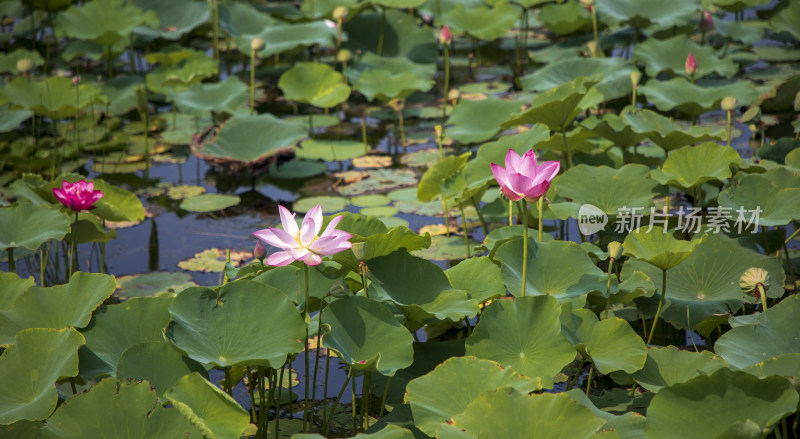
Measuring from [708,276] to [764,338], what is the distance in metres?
0.41

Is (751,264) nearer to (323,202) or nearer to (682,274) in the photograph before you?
(682,274)

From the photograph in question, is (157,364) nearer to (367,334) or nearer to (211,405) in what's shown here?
(211,405)

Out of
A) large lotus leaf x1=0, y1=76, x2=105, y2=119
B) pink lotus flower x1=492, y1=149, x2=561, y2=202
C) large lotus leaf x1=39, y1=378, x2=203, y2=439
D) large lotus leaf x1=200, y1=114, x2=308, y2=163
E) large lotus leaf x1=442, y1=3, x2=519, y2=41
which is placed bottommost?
large lotus leaf x1=200, y1=114, x2=308, y2=163

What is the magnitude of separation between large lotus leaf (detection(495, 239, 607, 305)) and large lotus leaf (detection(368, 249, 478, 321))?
166mm

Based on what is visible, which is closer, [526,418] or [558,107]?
[526,418]

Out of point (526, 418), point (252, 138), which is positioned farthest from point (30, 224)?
point (526, 418)

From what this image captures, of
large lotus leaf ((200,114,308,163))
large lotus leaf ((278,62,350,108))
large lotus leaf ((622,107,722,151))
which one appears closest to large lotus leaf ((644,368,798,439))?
large lotus leaf ((622,107,722,151))

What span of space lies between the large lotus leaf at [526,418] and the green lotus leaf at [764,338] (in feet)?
1.72

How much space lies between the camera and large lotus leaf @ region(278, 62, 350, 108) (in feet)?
13.4

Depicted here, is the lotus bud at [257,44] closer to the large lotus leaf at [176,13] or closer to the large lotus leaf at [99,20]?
the large lotus leaf at [99,20]

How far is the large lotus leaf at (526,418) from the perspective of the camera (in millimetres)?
1386

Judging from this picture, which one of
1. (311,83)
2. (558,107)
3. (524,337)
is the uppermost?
(558,107)

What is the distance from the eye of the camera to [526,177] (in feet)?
5.62

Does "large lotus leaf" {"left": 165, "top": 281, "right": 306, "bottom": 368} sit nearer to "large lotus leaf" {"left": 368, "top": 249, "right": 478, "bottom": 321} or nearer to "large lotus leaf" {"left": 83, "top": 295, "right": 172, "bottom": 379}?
"large lotus leaf" {"left": 83, "top": 295, "right": 172, "bottom": 379}
